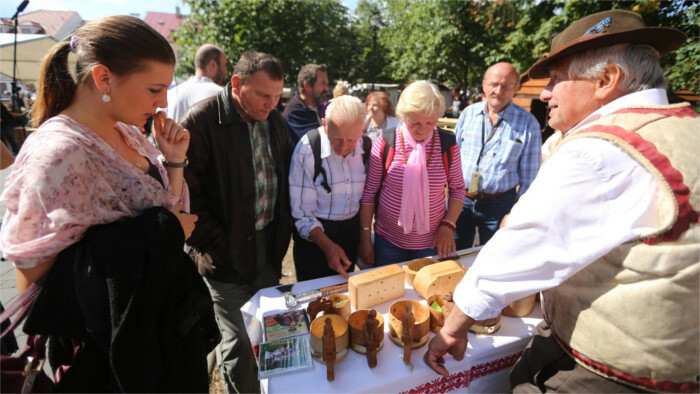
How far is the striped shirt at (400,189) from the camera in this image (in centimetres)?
218

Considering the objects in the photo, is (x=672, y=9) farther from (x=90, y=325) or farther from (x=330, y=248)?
(x=90, y=325)

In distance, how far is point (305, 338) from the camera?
51.6 inches

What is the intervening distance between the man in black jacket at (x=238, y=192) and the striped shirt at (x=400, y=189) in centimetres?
59

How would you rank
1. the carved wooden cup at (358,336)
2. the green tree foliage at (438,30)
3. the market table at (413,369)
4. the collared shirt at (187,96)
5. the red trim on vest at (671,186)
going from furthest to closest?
the green tree foliage at (438,30) → the collared shirt at (187,96) → the carved wooden cup at (358,336) → the market table at (413,369) → the red trim on vest at (671,186)

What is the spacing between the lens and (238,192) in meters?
1.97

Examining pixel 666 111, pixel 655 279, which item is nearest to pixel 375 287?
pixel 655 279

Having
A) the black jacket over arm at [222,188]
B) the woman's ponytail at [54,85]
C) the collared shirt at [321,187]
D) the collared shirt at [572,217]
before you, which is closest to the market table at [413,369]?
the collared shirt at [572,217]

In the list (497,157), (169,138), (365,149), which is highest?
(169,138)

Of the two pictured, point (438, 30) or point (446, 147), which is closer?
point (446, 147)

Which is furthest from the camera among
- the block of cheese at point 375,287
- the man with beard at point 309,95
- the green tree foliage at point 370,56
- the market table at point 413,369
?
the green tree foliage at point 370,56

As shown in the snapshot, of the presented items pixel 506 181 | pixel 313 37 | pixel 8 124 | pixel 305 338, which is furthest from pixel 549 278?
pixel 313 37

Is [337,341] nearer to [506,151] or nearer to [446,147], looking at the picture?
[446,147]

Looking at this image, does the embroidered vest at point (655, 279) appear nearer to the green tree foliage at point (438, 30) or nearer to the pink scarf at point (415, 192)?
the pink scarf at point (415, 192)

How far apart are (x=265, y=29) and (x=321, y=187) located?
8.76 m
